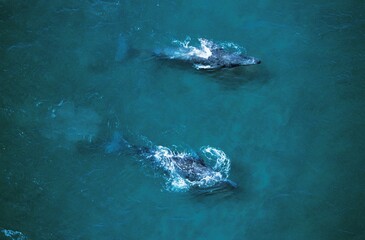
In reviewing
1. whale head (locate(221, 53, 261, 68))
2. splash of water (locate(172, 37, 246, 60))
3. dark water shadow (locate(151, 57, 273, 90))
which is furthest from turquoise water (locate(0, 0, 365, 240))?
whale head (locate(221, 53, 261, 68))

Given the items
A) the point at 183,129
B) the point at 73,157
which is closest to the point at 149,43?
the point at 183,129

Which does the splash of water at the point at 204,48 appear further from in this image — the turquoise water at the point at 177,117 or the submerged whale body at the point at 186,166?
the submerged whale body at the point at 186,166

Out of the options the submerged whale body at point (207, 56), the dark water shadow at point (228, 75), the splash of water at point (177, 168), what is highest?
the submerged whale body at point (207, 56)

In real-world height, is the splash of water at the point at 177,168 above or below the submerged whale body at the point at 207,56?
below

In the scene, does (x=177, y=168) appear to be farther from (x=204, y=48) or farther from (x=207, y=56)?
(x=204, y=48)

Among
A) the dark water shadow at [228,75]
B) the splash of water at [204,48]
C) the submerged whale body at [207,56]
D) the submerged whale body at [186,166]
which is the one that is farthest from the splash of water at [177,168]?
the splash of water at [204,48]

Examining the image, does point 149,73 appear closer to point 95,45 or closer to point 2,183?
point 95,45

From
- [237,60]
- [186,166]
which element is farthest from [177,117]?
[237,60]

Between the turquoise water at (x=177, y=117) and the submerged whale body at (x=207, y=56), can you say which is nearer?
the turquoise water at (x=177, y=117)
